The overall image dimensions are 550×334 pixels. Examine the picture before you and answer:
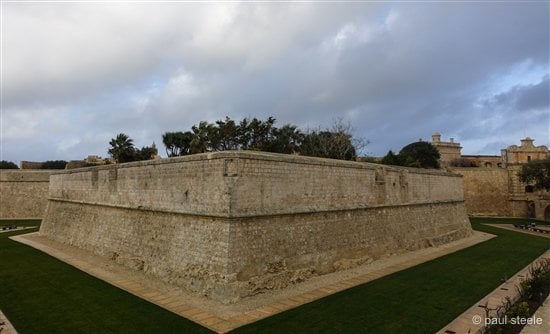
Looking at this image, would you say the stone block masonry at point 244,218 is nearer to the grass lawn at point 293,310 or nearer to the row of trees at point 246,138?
the grass lawn at point 293,310

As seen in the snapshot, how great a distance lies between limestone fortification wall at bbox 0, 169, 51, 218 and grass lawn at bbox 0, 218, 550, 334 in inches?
784

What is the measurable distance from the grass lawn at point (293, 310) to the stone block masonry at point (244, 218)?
1363 millimetres

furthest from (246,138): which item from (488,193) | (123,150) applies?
(488,193)

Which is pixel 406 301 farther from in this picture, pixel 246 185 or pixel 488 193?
pixel 488 193

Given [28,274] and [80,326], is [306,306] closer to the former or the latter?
[80,326]

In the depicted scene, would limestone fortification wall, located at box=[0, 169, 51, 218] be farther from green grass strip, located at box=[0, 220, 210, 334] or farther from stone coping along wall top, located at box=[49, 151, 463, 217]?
green grass strip, located at box=[0, 220, 210, 334]

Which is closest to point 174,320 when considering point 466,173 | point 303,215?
point 303,215

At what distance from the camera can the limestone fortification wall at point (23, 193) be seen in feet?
98.2

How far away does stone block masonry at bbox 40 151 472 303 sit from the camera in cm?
884

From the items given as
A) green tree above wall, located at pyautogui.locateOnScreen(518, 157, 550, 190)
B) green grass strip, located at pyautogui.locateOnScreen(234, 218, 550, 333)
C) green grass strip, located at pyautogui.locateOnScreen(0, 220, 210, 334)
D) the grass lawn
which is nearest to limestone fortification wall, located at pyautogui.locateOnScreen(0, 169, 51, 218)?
the grass lawn

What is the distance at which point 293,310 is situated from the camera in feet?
26.2

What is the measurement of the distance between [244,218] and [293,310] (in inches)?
92.2

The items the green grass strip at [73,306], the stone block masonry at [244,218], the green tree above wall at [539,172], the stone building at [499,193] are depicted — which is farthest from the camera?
the stone building at [499,193]

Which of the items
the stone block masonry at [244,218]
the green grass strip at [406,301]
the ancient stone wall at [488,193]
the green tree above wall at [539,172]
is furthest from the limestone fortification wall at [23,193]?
the green tree above wall at [539,172]
